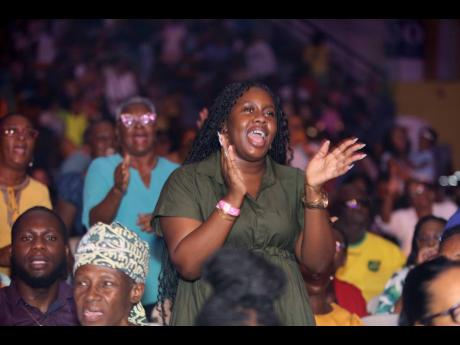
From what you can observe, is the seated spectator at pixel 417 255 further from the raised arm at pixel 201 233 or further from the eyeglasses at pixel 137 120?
the raised arm at pixel 201 233

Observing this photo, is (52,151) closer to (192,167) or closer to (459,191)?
(459,191)

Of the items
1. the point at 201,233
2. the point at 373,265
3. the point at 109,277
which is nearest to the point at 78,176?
the point at 373,265

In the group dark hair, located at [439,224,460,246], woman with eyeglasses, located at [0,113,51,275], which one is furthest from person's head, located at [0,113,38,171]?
dark hair, located at [439,224,460,246]

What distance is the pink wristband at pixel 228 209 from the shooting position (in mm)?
4840

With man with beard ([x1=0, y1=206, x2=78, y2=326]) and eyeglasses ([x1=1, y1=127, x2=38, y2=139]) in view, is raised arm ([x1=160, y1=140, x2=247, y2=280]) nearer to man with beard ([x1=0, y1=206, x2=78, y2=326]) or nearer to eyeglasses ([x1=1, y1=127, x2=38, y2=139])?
man with beard ([x1=0, y1=206, x2=78, y2=326])

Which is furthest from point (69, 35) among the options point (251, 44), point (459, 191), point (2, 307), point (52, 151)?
point (2, 307)

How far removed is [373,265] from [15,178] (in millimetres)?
2788

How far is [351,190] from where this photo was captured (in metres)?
8.33

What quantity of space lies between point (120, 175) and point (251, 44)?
8970 mm

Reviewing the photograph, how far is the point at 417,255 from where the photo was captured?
295 inches

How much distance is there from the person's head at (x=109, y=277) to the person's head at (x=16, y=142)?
6.83 feet

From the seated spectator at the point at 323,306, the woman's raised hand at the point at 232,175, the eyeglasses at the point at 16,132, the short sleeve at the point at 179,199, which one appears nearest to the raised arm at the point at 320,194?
the woman's raised hand at the point at 232,175

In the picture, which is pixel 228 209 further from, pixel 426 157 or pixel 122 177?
pixel 426 157
